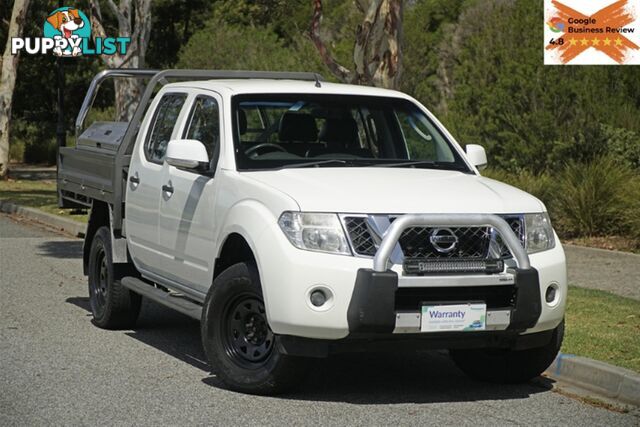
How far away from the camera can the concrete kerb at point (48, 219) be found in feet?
65.8

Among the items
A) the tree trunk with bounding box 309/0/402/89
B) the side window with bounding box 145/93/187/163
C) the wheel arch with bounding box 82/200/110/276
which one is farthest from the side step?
the tree trunk with bounding box 309/0/402/89

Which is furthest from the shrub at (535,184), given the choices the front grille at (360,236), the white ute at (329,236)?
the front grille at (360,236)

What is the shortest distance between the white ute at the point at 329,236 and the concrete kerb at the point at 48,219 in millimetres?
10126

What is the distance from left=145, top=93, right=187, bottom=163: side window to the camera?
9.92m

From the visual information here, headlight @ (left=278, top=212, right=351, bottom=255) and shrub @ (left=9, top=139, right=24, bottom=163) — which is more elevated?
headlight @ (left=278, top=212, right=351, bottom=255)

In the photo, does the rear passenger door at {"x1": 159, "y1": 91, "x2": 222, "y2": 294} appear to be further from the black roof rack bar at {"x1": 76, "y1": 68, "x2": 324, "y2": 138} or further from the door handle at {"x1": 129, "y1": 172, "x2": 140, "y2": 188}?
the black roof rack bar at {"x1": 76, "y1": 68, "x2": 324, "y2": 138}

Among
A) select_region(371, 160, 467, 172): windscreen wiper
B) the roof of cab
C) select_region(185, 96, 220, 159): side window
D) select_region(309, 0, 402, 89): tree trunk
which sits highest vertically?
select_region(309, 0, 402, 89): tree trunk

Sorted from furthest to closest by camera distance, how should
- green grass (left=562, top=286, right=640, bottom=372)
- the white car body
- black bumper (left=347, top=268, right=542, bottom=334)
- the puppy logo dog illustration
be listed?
the puppy logo dog illustration, green grass (left=562, top=286, right=640, bottom=372), the white car body, black bumper (left=347, top=268, right=542, bottom=334)

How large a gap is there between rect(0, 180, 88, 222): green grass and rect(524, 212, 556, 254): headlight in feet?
42.4

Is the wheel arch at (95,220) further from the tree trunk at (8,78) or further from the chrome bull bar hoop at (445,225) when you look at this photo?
the tree trunk at (8,78)

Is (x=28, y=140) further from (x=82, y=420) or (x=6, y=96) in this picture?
(x=82, y=420)

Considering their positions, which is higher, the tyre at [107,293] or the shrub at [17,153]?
the tyre at [107,293]

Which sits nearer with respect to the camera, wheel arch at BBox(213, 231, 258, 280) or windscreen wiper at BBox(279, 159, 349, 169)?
wheel arch at BBox(213, 231, 258, 280)

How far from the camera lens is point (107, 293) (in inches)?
417
